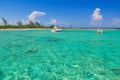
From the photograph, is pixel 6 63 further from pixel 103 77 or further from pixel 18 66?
pixel 103 77

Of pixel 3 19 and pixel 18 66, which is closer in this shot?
pixel 18 66

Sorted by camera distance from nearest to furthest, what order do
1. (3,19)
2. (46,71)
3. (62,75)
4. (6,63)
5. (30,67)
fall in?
(62,75) < (46,71) < (30,67) < (6,63) < (3,19)

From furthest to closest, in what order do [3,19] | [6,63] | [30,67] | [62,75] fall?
[3,19], [6,63], [30,67], [62,75]

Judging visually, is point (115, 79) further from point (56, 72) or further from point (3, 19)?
point (3, 19)

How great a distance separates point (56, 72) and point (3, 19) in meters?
111

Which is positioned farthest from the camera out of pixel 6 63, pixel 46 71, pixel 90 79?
pixel 6 63

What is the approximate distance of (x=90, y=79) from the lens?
26.5 feet

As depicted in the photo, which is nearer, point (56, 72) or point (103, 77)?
point (103, 77)

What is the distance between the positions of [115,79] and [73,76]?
186 cm

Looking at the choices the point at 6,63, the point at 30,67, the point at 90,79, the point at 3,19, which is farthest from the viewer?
the point at 3,19

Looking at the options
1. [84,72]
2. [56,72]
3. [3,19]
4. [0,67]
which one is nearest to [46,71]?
[56,72]

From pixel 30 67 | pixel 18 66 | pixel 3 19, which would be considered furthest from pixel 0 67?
pixel 3 19

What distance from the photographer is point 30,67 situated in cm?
1035

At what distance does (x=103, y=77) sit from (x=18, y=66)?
16.2 feet
